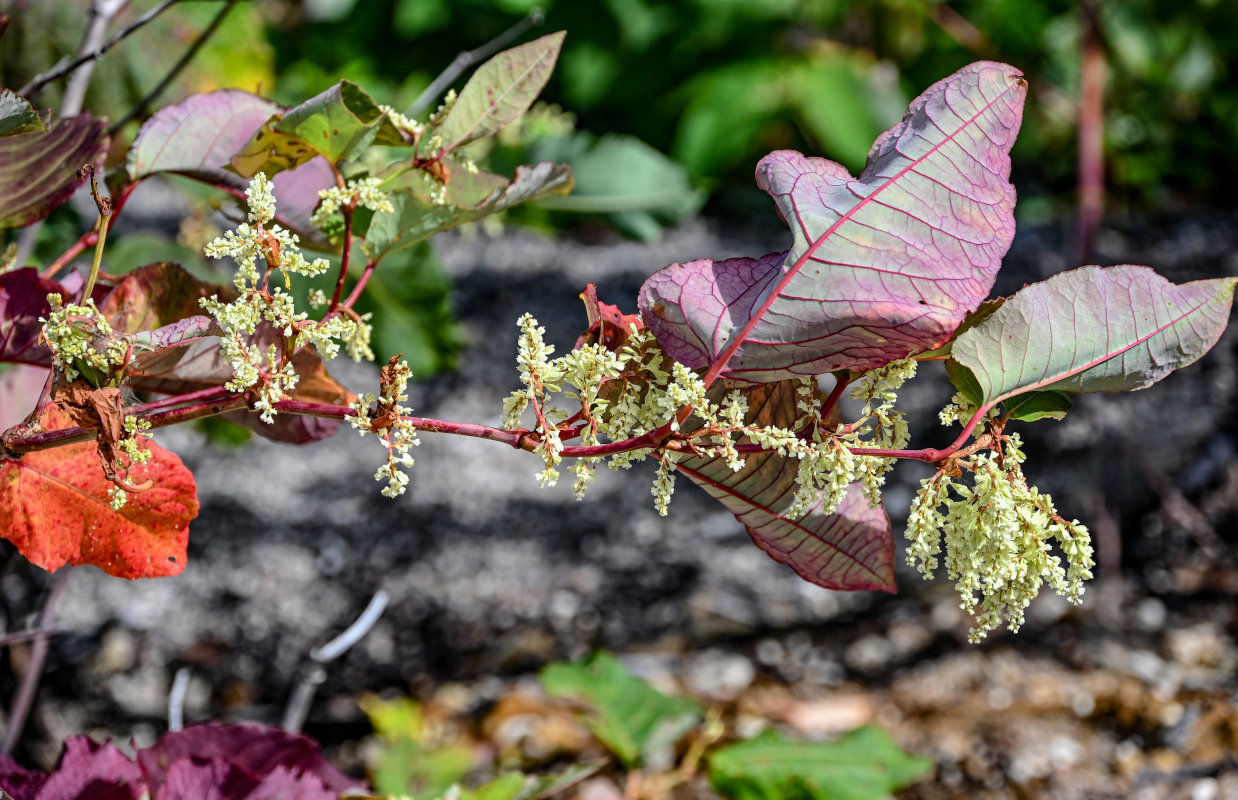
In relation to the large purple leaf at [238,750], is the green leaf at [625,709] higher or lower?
lower

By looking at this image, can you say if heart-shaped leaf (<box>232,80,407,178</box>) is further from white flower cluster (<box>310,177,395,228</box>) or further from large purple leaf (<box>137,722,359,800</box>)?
large purple leaf (<box>137,722,359,800</box>)

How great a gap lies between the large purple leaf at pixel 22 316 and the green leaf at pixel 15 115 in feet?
0.15

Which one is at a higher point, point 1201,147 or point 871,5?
point 871,5

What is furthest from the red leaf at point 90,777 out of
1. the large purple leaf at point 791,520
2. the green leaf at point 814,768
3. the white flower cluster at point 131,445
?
the green leaf at point 814,768

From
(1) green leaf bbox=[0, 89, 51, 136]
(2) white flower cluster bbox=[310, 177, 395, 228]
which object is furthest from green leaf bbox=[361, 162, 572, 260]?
(1) green leaf bbox=[0, 89, 51, 136]

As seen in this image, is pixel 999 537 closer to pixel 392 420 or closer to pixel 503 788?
pixel 392 420

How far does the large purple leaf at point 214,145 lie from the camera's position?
0.38 metres

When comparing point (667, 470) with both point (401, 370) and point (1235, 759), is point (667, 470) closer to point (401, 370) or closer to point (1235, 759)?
point (401, 370)

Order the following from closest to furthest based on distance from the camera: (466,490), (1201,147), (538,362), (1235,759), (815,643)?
(538,362)
(1235,759)
(815,643)
(466,490)
(1201,147)

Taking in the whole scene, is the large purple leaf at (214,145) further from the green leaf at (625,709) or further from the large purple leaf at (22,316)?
the green leaf at (625,709)

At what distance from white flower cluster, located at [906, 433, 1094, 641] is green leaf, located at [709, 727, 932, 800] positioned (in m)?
0.35

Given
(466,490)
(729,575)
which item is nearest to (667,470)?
(729,575)

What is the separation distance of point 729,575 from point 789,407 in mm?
892

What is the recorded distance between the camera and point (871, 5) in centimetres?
200
